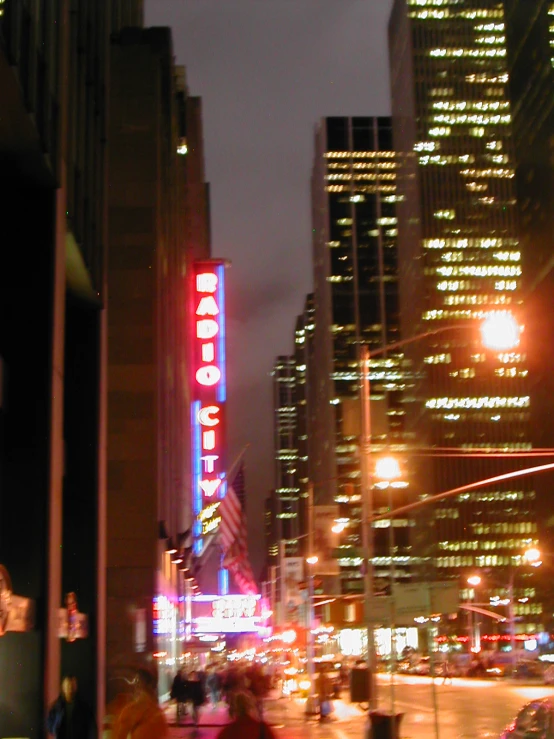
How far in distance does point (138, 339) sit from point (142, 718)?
32117 mm

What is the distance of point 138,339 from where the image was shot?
41.4 m

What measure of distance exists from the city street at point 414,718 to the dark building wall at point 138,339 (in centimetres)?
573

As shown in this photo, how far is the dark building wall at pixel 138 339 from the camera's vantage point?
1567 inches

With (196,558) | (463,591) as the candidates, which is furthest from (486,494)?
(196,558)

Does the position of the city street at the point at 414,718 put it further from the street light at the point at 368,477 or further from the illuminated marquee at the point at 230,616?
the illuminated marquee at the point at 230,616

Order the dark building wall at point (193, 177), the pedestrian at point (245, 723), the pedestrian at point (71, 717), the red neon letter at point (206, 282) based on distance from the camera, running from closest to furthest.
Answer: the pedestrian at point (245, 723) < the pedestrian at point (71, 717) < the red neon letter at point (206, 282) < the dark building wall at point (193, 177)

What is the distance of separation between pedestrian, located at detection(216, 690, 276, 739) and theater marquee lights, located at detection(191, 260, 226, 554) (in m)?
44.9

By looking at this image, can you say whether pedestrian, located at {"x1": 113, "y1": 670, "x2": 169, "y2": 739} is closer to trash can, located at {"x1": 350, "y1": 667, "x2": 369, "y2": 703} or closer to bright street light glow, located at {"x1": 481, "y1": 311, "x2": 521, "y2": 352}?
bright street light glow, located at {"x1": 481, "y1": 311, "x2": 521, "y2": 352}

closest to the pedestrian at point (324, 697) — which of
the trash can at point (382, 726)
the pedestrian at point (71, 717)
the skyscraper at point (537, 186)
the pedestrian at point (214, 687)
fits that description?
the pedestrian at point (214, 687)

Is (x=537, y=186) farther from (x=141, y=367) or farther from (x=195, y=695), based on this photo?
(x=195, y=695)

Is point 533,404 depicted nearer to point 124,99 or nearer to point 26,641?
point 124,99

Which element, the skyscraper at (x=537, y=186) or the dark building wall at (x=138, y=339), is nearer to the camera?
the dark building wall at (x=138, y=339)

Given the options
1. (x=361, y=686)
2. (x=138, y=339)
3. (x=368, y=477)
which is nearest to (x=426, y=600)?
(x=368, y=477)

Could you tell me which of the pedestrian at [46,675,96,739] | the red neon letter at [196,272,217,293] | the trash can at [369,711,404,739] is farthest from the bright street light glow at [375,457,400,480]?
the red neon letter at [196,272,217,293]
